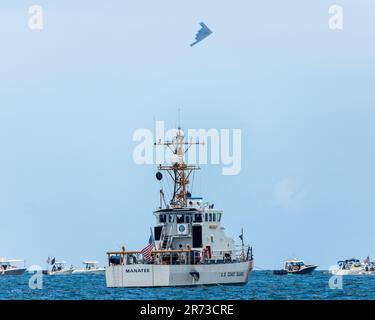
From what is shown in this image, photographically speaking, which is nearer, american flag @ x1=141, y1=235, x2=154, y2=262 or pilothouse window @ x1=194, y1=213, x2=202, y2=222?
american flag @ x1=141, y1=235, x2=154, y2=262

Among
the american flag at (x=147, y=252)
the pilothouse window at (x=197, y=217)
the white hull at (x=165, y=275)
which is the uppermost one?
the pilothouse window at (x=197, y=217)

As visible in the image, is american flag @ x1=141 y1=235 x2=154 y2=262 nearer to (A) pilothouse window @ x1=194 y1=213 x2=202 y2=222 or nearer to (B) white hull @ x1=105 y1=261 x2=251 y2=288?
(B) white hull @ x1=105 y1=261 x2=251 y2=288

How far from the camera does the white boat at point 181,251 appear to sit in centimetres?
9131

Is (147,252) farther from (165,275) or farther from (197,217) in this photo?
(197,217)

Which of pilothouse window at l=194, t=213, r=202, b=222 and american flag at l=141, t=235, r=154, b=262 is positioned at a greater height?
pilothouse window at l=194, t=213, r=202, b=222

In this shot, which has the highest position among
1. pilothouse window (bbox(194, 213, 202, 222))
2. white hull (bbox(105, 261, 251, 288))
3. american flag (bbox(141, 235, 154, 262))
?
pilothouse window (bbox(194, 213, 202, 222))

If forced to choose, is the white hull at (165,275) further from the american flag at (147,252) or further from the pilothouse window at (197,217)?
the pilothouse window at (197,217)

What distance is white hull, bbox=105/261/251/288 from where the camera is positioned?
298 feet

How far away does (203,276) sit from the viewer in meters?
95.1

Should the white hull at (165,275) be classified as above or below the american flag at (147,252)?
below

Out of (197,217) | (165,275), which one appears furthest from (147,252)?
(197,217)
